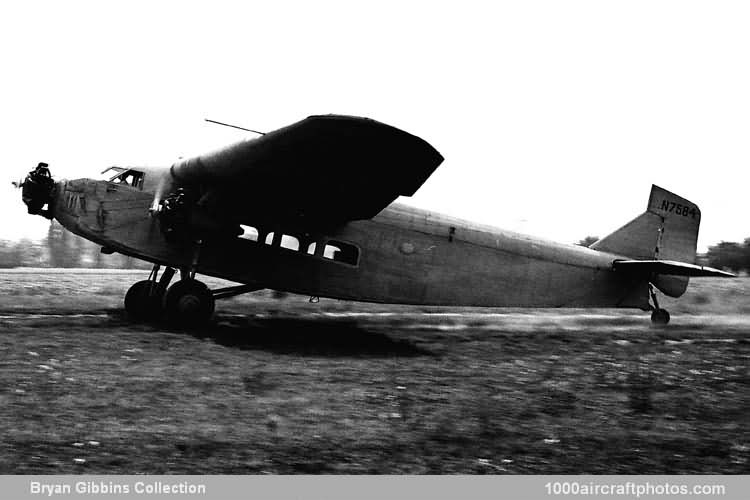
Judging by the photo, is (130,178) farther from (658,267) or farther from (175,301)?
(658,267)

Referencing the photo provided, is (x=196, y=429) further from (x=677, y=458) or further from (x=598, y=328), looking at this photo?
(x=598, y=328)

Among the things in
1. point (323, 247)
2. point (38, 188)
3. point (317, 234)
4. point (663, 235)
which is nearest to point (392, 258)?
point (323, 247)

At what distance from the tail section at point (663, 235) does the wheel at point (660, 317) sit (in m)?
0.51

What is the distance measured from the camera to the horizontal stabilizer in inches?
693

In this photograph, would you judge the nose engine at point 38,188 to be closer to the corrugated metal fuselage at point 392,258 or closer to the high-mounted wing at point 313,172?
the corrugated metal fuselage at point 392,258

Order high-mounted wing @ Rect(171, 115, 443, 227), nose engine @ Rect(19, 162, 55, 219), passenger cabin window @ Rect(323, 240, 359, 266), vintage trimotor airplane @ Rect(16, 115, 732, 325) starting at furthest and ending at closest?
passenger cabin window @ Rect(323, 240, 359, 266)
nose engine @ Rect(19, 162, 55, 219)
vintage trimotor airplane @ Rect(16, 115, 732, 325)
high-mounted wing @ Rect(171, 115, 443, 227)

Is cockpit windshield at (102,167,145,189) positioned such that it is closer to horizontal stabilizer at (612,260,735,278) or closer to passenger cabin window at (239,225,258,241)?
passenger cabin window at (239,225,258,241)

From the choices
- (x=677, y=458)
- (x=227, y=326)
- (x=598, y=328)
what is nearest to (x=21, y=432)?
(x=677, y=458)

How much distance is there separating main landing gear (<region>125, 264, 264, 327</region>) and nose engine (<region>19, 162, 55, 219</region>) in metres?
2.36

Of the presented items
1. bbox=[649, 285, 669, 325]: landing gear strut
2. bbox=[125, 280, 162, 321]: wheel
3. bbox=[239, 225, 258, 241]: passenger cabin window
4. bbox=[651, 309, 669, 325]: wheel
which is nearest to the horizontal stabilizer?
bbox=[649, 285, 669, 325]: landing gear strut

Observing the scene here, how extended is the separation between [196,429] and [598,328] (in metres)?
12.6

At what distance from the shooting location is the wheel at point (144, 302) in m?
15.3
